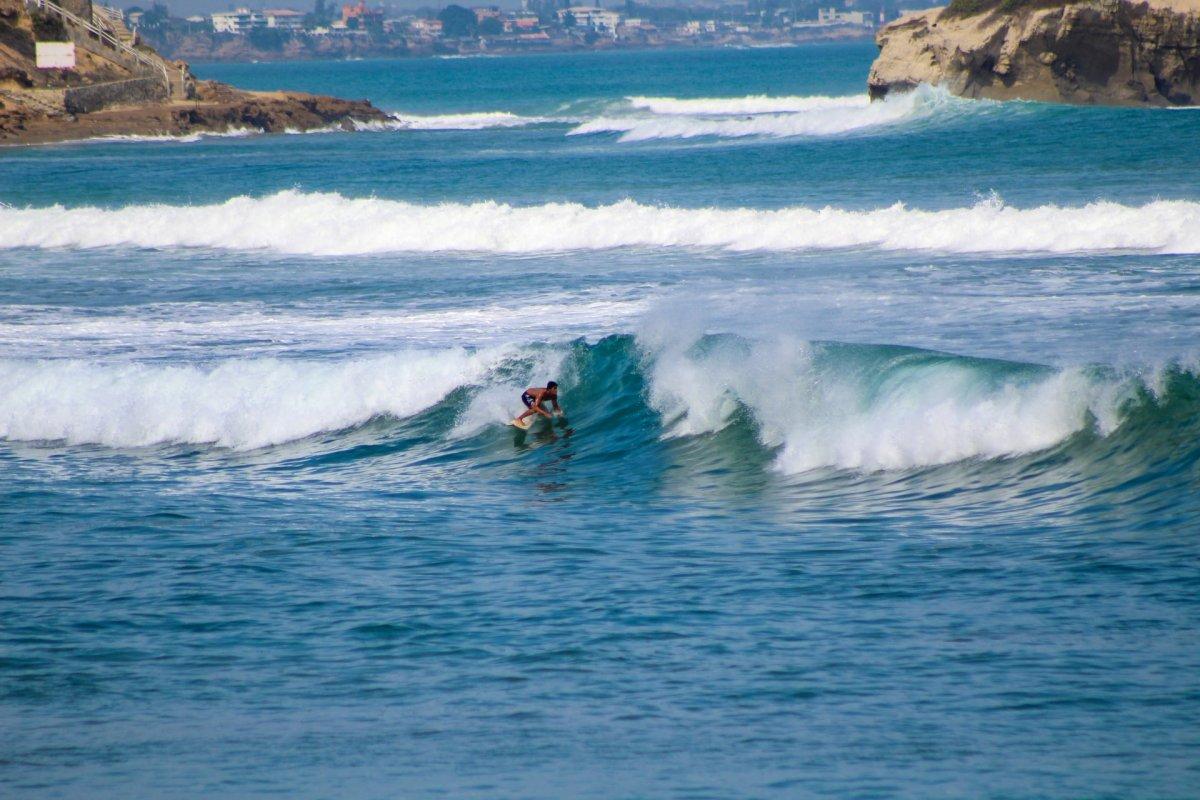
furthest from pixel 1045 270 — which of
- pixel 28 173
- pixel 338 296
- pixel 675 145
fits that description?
pixel 28 173

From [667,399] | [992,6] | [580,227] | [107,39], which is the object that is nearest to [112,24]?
[107,39]

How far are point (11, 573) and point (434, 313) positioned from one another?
10394 mm

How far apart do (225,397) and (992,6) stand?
42.8 metres

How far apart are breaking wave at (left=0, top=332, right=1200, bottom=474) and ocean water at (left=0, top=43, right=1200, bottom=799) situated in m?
0.05

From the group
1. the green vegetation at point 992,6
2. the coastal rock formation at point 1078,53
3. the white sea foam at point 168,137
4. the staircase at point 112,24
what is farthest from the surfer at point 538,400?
the staircase at point 112,24

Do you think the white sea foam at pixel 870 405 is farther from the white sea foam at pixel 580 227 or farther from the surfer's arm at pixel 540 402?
the white sea foam at pixel 580 227

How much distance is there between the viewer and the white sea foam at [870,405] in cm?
1166

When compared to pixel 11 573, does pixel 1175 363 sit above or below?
above

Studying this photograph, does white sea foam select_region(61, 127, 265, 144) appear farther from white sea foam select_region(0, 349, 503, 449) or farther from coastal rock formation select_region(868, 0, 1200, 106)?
white sea foam select_region(0, 349, 503, 449)

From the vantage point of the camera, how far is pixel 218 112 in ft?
213

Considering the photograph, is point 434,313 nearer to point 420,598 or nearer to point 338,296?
point 338,296

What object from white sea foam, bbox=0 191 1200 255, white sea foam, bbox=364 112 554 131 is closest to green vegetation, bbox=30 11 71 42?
white sea foam, bbox=364 112 554 131

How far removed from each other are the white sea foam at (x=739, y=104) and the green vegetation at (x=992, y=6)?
65.0ft

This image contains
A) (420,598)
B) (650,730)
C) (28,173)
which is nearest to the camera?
(650,730)
